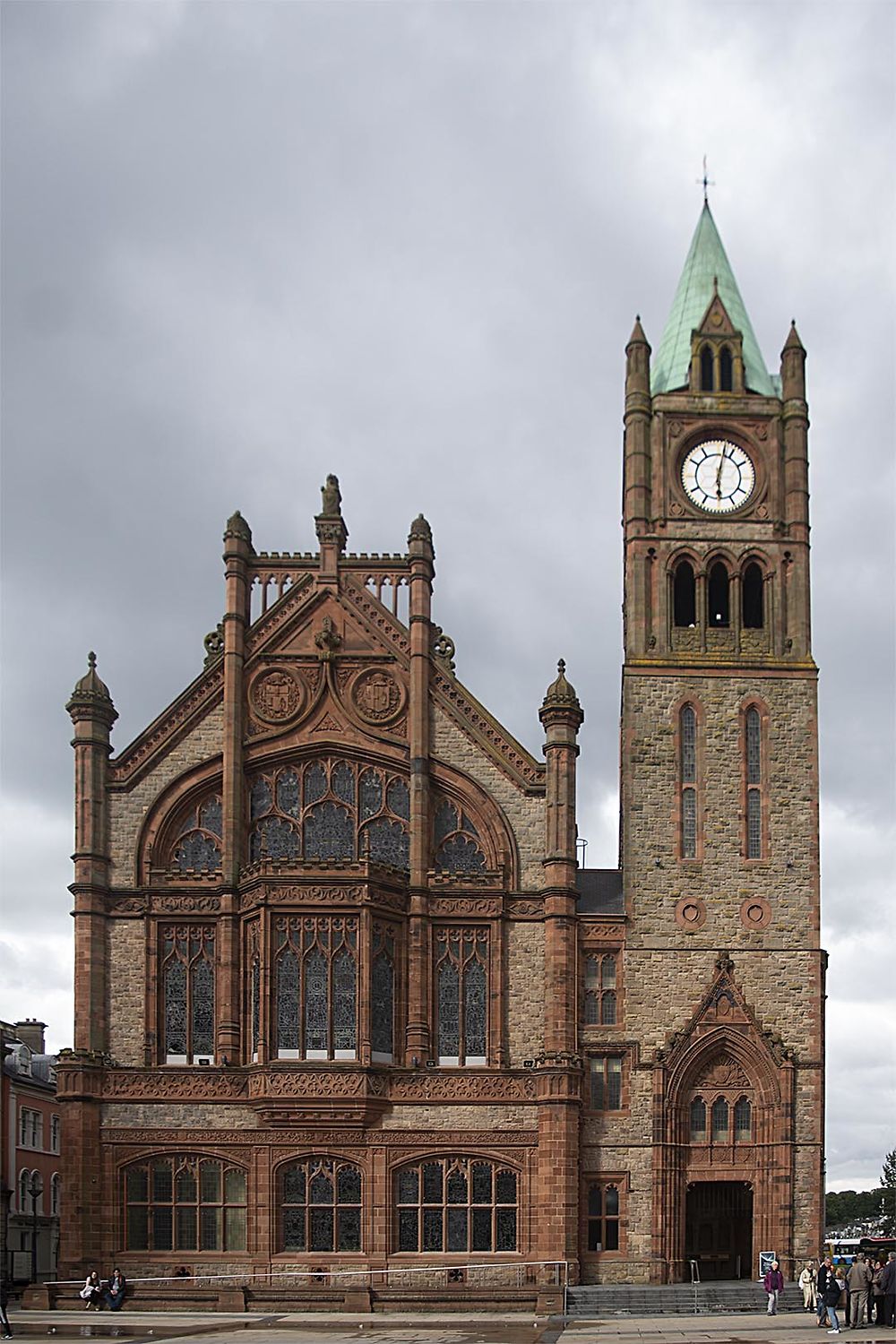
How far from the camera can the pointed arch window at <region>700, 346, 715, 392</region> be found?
6172cm

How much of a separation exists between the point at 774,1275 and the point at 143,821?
23.8m

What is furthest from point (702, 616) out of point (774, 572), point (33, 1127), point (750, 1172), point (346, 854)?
point (33, 1127)

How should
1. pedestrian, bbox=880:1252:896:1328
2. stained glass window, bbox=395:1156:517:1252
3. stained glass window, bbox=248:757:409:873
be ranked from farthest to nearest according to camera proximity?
1. stained glass window, bbox=248:757:409:873
2. stained glass window, bbox=395:1156:517:1252
3. pedestrian, bbox=880:1252:896:1328

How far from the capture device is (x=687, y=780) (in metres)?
57.4

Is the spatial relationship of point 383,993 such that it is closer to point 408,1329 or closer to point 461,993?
point 461,993

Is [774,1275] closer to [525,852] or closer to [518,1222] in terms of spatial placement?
[518,1222]

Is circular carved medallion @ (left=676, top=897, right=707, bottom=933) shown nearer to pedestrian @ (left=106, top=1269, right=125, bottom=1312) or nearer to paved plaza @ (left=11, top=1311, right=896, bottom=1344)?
paved plaza @ (left=11, top=1311, right=896, bottom=1344)

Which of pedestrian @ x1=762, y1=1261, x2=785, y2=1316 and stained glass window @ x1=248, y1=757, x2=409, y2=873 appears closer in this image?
pedestrian @ x1=762, y1=1261, x2=785, y2=1316

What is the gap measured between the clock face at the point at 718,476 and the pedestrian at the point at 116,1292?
31306 mm

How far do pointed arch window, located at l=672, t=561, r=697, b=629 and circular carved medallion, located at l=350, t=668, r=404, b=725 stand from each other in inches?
401

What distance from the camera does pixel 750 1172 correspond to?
5431 cm

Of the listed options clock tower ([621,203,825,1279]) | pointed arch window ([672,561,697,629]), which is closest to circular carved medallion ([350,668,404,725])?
clock tower ([621,203,825,1279])

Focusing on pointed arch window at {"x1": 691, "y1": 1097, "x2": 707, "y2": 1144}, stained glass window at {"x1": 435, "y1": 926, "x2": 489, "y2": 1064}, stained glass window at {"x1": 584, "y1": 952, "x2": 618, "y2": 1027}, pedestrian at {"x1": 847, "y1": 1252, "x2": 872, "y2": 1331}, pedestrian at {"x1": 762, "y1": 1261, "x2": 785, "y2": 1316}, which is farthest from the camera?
stained glass window at {"x1": 584, "y1": 952, "x2": 618, "y2": 1027}

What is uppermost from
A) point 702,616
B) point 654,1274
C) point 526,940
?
point 702,616
